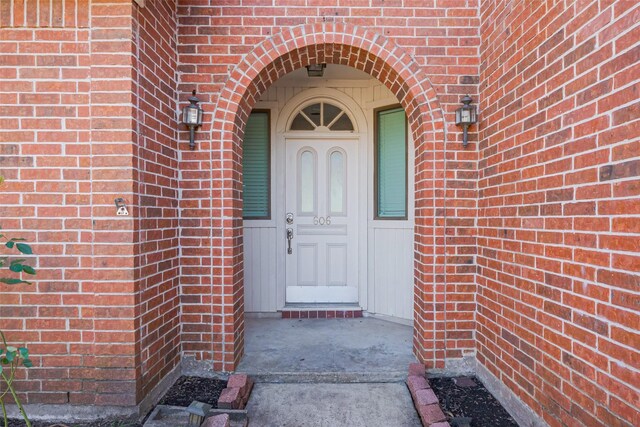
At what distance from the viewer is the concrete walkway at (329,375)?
2551 mm

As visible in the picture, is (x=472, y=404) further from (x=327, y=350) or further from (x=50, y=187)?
(x=50, y=187)

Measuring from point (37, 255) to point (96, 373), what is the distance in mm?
867

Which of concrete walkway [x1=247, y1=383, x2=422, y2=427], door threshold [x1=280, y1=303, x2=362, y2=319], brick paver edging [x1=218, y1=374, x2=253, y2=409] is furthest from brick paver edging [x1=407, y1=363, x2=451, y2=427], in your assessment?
door threshold [x1=280, y1=303, x2=362, y2=319]

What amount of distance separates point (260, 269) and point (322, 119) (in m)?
2.03

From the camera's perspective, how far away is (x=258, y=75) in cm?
308

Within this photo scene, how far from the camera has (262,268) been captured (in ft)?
15.0

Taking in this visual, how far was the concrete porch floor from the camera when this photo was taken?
3.01m

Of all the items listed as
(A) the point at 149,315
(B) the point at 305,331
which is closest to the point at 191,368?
(A) the point at 149,315

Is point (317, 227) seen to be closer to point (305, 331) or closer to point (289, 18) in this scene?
point (305, 331)

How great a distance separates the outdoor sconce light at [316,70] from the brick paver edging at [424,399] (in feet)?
10.3

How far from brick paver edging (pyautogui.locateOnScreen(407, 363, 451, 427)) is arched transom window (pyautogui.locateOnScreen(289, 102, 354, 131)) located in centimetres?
289

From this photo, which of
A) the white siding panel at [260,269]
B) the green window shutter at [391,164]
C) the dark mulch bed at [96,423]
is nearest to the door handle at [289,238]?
the white siding panel at [260,269]

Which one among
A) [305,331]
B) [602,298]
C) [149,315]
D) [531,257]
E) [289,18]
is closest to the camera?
[602,298]

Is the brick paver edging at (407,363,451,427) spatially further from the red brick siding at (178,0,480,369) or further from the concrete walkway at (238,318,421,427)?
the red brick siding at (178,0,480,369)
